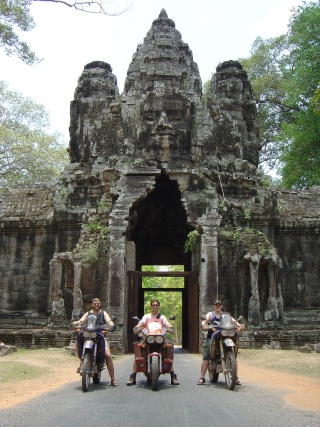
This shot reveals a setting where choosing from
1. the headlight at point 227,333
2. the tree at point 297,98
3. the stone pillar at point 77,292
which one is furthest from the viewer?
the tree at point 297,98

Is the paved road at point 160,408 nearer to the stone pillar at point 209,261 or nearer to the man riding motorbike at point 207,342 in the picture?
the man riding motorbike at point 207,342

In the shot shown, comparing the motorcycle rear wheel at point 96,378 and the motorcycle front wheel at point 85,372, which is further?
the motorcycle rear wheel at point 96,378

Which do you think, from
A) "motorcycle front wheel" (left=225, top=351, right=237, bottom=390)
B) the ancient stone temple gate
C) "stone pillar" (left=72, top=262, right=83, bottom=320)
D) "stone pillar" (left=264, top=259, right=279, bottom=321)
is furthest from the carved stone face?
"motorcycle front wheel" (left=225, top=351, right=237, bottom=390)

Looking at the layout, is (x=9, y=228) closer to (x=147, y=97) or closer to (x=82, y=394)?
(x=147, y=97)

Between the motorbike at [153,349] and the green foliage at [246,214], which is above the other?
the green foliage at [246,214]

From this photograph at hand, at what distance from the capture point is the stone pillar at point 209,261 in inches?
562

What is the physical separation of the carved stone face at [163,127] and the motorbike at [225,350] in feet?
28.7

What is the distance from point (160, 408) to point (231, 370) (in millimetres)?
1723

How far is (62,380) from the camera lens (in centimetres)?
879

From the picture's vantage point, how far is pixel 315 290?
57.8 feet

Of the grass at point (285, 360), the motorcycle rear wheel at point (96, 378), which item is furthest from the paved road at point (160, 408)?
the grass at point (285, 360)

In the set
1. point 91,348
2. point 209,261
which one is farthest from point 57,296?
point 91,348

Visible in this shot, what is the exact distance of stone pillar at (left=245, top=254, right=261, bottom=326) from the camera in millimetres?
14621

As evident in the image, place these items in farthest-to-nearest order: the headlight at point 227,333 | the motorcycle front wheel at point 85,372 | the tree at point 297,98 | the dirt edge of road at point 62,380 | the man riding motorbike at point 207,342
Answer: the tree at point 297,98 → the man riding motorbike at point 207,342 → the headlight at point 227,333 → the motorcycle front wheel at point 85,372 → the dirt edge of road at point 62,380
